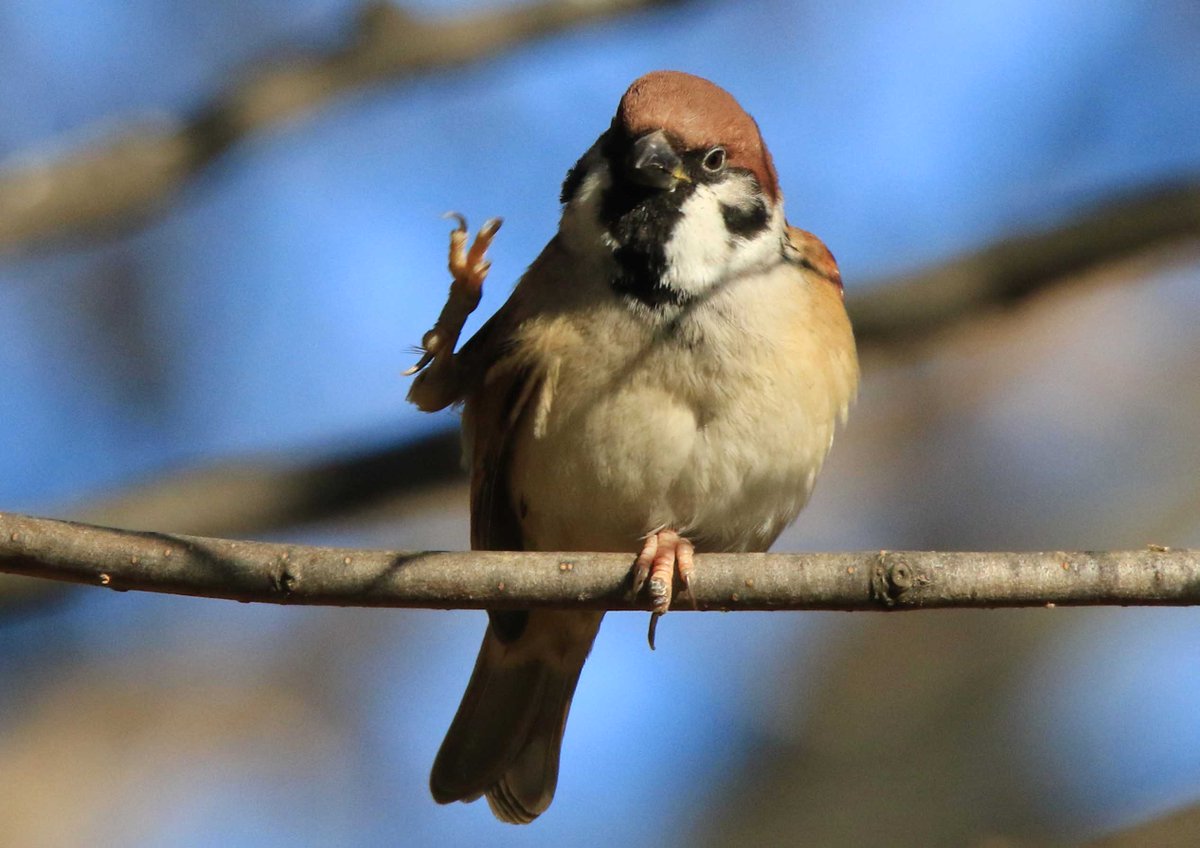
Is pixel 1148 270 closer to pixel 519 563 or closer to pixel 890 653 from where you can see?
pixel 519 563

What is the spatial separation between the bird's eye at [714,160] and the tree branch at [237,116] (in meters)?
1.65

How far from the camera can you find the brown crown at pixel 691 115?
14.1 feet

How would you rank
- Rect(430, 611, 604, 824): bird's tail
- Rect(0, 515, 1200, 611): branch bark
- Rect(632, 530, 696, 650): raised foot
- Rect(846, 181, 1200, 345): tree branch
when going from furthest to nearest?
1. Rect(846, 181, 1200, 345): tree branch
2. Rect(430, 611, 604, 824): bird's tail
3. Rect(632, 530, 696, 650): raised foot
4. Rect(0, 515, 1200, 611): branch bark

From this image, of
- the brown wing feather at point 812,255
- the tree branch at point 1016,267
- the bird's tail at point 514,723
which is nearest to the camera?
the brown wing feather at point 812,255

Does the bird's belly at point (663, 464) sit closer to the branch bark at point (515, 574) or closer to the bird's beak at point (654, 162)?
the bird's beak at point (654, 162)

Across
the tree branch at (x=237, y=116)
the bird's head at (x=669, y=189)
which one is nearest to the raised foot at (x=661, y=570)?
the bird's head at (x=669, y=189)

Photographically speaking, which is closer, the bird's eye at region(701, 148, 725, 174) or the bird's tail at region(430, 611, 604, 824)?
the bird's eye at region(701, 148, 725, 174)

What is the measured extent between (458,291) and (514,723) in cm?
168

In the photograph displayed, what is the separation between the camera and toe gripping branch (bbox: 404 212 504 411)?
13.7 ft

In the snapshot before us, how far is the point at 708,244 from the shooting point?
14.4ft

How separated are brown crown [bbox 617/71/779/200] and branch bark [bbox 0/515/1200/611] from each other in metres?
1.35

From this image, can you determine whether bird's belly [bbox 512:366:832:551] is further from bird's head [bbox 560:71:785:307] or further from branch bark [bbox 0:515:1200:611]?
branch bark [bbox 0:515:1200:611]

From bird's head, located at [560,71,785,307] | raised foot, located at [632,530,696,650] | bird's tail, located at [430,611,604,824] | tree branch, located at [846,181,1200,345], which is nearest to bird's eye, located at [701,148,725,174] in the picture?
bird's head, located at [560,71,785,307]

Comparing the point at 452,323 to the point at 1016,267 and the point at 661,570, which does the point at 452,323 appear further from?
the point at 1016,267
